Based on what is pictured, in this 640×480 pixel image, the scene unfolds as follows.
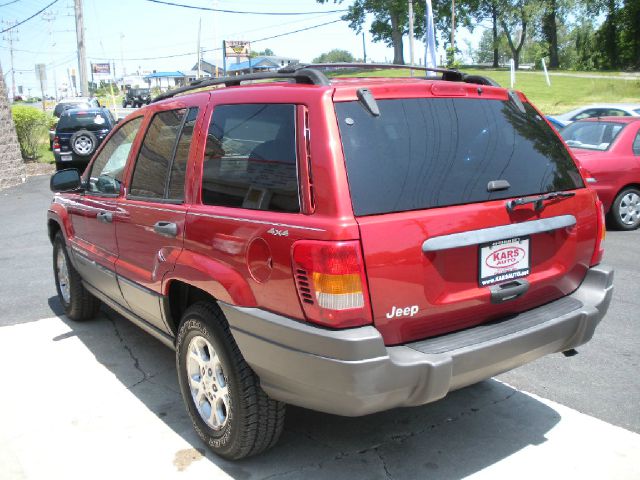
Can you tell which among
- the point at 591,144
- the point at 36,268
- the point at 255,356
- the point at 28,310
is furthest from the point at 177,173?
the point at 591,144

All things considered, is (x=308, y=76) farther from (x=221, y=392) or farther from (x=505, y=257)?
(x=221, y=392)

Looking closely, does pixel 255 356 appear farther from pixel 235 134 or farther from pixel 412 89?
pixel 412 89

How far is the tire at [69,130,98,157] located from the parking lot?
1312cm

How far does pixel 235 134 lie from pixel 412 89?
919mm

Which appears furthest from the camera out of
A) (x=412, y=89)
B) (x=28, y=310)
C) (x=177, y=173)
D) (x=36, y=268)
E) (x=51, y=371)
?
A: (x=36, y=268)

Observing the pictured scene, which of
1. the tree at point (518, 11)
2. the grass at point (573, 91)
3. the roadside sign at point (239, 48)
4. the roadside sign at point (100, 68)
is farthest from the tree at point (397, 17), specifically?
the roadside sign at point (100, 68)

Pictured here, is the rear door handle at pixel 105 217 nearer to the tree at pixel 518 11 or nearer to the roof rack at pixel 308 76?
the roof rack at pixel 308 76

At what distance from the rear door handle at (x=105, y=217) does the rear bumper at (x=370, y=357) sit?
67.6 inches

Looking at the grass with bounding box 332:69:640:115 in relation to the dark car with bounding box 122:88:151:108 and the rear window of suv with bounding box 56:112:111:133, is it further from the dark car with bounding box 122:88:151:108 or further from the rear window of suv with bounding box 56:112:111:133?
the dark car with bounding box 122:88:151:108

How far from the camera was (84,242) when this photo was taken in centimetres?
495

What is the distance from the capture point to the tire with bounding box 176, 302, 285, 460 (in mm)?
3086

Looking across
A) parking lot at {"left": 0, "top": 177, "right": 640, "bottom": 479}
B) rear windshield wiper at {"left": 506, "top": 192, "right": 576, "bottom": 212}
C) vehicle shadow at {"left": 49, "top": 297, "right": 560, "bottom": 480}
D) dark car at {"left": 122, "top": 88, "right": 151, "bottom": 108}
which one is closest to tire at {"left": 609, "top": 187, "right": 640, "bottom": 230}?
parking lot at {"left": 0, "top": 177, "right": 640, "bottom": 479}

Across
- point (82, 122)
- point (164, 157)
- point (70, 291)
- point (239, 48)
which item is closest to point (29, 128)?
point (82, 122)

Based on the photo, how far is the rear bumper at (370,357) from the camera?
8.61 ft
